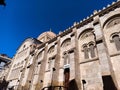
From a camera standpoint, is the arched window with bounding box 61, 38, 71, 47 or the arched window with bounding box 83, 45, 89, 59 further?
the arched window with bounding box 61, 38, 71, 47

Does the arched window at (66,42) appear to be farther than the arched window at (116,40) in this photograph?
Yes

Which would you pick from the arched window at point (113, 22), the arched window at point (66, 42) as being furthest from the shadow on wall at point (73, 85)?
the arched window at point (113, 22)

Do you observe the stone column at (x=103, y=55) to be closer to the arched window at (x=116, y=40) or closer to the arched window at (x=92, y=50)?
the arched window at (x=116, y=40)

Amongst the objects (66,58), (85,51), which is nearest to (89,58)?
(85,51)

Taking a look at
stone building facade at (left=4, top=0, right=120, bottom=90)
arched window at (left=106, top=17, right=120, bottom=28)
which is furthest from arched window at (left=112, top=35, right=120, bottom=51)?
arched window at (left=106, top=17, right=120, bottom=28)

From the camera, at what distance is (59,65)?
1595 centimetres

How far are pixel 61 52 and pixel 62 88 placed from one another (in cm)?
596

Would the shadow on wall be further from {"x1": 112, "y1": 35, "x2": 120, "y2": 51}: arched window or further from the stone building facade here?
{"x1": 112, "y1": 35, "x2": 120, "y2": 51}: arched window

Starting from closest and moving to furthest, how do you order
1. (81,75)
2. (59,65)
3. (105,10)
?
(81,75) → (105,10) → (59,65)

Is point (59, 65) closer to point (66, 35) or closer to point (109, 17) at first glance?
point (66, 35)

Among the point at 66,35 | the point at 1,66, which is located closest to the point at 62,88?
the point at 66,35

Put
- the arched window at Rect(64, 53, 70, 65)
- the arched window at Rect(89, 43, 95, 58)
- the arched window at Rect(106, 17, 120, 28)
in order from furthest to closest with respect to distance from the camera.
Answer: the arched window at Rect(64, 53, 70, 65) → the arched window at Rect(89, 43, 95, 58) → the arched window at Rect(106, 17, 120, 28)

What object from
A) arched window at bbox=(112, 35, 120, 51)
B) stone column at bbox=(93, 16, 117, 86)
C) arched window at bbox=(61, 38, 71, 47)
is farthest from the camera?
arched window at bbox=(61, 38, 71, 47)

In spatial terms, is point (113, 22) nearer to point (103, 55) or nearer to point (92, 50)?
point (92, 50)
